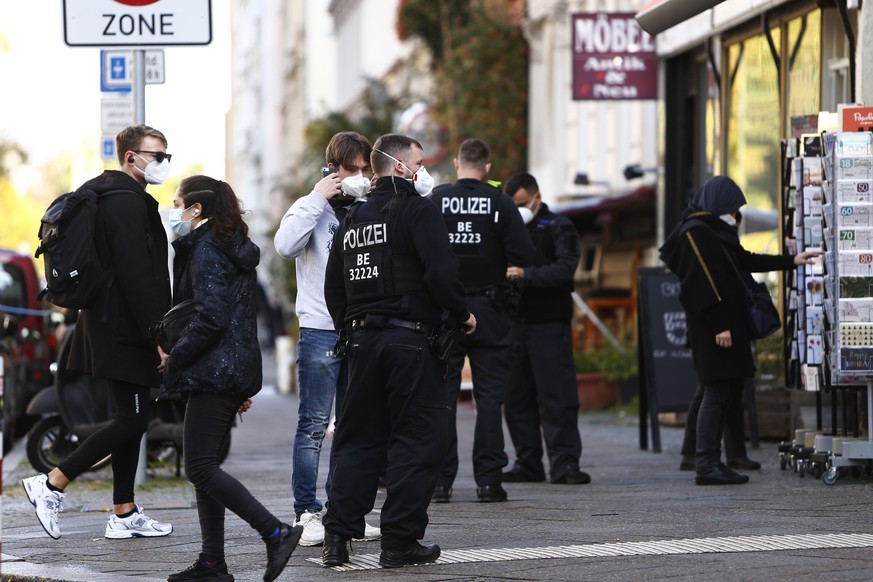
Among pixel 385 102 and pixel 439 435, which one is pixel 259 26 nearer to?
pixel 385 102

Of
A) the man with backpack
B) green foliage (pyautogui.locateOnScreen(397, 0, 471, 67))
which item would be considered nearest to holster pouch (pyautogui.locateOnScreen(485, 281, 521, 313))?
the man with backpack

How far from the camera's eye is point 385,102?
35938 millimetres

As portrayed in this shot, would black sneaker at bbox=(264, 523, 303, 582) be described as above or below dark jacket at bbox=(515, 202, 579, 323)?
below

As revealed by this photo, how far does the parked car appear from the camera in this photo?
1753 centimetres

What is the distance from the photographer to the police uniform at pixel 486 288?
10.0 m

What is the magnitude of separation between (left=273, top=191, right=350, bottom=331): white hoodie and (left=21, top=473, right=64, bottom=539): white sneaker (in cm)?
Answer: 148

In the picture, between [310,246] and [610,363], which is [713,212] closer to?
[310,246]

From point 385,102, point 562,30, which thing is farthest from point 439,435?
point 385,102

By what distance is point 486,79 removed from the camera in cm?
2781

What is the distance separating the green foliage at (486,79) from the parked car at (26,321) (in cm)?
982

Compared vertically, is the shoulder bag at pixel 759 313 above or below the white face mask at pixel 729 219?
below

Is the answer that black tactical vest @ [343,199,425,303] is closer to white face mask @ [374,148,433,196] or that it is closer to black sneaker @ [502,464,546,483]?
white face mask @ [374,148,433,196]

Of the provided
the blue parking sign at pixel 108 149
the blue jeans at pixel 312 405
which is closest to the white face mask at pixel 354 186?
the blue jeans at pixel 312 405

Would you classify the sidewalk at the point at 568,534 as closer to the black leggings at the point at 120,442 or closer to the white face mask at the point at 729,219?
the black leggings at the point at 120,442
